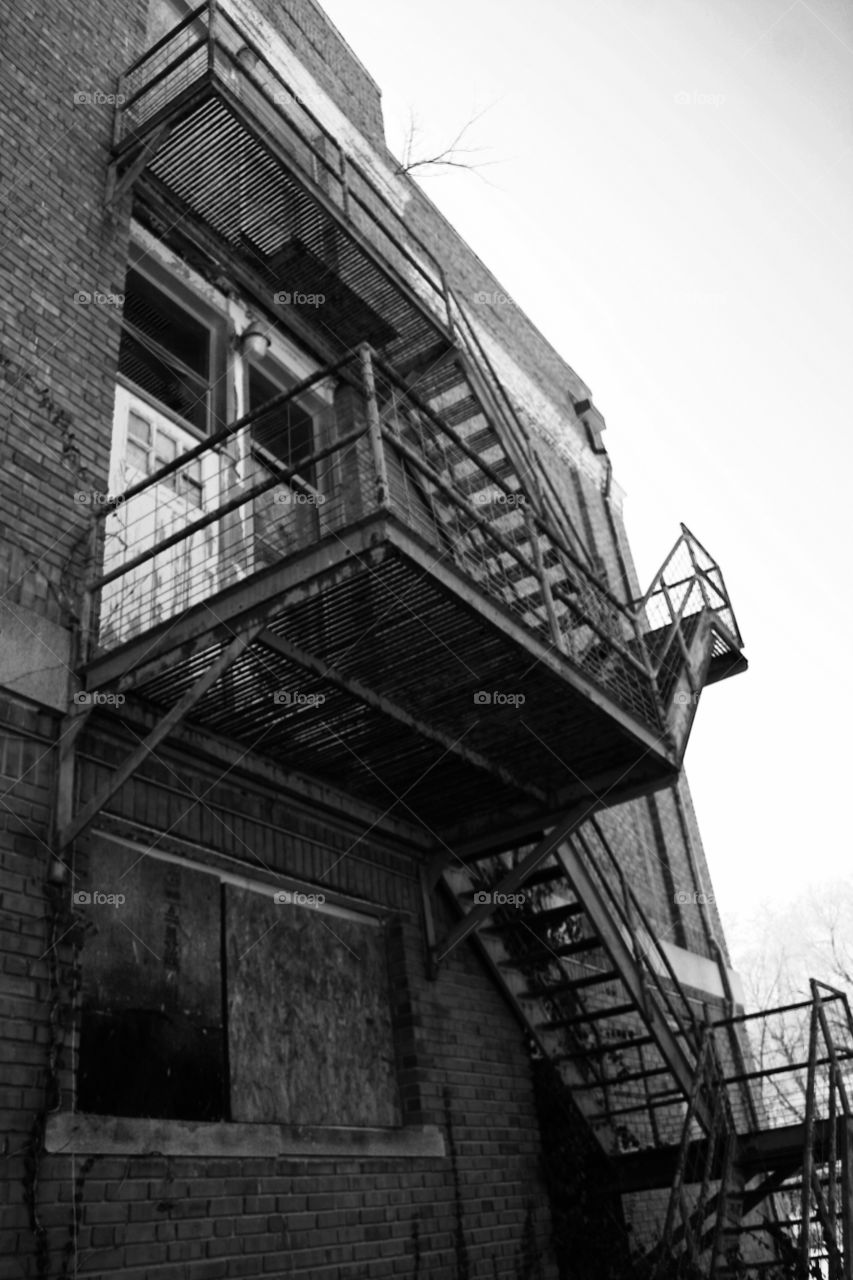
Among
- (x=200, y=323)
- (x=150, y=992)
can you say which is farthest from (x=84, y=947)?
(x=200, y=323)

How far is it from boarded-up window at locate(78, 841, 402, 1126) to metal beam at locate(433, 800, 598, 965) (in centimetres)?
53

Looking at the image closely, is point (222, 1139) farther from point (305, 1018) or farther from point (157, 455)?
point (157, 455)

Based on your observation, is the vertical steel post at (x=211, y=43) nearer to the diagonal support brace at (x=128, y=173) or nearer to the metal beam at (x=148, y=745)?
the diagonal support brace at (x=128, y=173)

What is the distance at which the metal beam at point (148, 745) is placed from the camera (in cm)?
492

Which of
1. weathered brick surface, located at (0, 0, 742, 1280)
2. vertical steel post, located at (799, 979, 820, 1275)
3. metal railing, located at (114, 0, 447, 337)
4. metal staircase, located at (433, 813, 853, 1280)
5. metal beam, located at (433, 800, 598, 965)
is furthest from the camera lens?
metal railing, located at (114, 0, 447, 337)

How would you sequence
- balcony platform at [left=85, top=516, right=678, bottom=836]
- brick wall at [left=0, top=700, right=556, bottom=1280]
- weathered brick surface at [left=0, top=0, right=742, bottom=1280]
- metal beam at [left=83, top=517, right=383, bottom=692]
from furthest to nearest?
1. balcony platform at [left=85, top=516, right=678, bottom=836]
2. metal beam at [left=83, top=517, right=383, bottom=692]
3. weathered brick surface at [left=0, top=0, right=742, bottom=1280]
4. brick wall at [left=0, top=700, right=556, bottom=1280]

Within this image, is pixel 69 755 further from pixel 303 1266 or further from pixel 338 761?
pixel 303 1266

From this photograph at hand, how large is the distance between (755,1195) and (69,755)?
6535 mm

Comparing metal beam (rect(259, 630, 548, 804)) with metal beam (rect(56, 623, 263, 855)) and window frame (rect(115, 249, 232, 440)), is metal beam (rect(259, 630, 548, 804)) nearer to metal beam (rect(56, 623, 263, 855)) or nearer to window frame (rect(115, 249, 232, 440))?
metal beam (rect(56, 623, 263, 855))

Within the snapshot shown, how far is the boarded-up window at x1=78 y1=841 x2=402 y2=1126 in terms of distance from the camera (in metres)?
5.00

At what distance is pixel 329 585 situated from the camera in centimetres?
494

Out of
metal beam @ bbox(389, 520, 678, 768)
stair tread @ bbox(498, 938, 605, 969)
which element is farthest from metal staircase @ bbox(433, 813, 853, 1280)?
metal beam @ bbox(389, 520, 678, 768)

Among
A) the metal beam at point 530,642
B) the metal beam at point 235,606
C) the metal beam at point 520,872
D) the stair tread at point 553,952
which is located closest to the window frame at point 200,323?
the metal beam at point 235,606

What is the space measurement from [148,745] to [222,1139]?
76.7 inches
